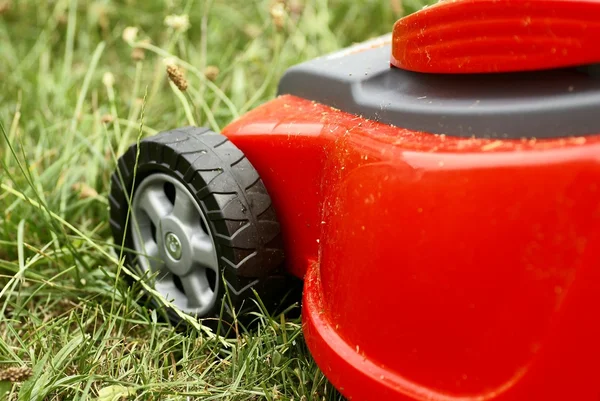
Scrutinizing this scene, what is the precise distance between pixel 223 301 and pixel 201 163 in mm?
218

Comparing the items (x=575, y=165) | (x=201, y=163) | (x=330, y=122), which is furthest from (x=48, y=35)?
(x=575, y=165)

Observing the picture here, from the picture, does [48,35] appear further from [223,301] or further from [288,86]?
[223,301]

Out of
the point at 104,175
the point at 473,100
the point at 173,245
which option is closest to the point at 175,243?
the point at 173,245

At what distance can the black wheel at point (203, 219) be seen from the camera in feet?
3.76

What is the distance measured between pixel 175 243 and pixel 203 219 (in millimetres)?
97

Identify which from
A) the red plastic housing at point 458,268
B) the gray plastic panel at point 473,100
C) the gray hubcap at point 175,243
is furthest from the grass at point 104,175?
the gray plastic panel at point 473,100

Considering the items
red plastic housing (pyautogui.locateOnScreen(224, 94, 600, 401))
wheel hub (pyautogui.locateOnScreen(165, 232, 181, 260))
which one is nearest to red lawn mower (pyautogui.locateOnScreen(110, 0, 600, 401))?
red plastic housing (pyautogui.locateOnScreen(224, 94, 600, 401))

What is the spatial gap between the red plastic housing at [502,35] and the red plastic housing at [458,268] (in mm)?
96

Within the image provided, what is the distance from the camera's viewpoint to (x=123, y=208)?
1345mm

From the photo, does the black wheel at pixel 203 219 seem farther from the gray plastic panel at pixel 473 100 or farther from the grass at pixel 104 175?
the gray plastic panel at pixel 473 100

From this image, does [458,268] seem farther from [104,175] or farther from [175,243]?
[104,175]

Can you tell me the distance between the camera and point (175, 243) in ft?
4.10

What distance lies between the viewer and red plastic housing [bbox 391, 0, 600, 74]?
812 mm

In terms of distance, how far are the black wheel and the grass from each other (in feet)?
0.20
